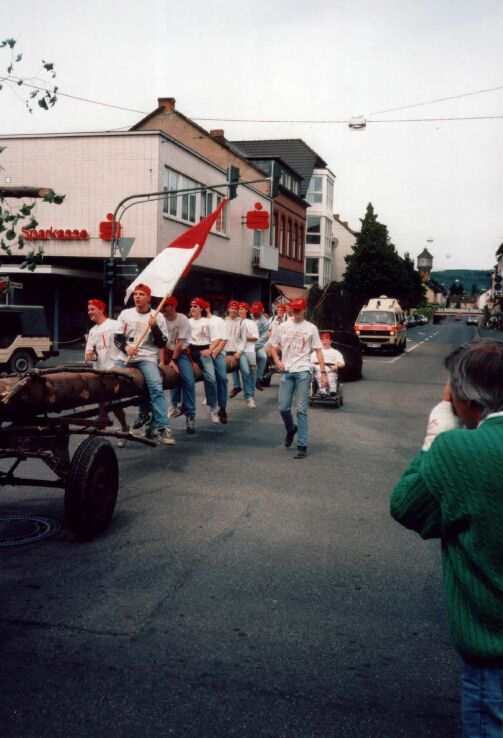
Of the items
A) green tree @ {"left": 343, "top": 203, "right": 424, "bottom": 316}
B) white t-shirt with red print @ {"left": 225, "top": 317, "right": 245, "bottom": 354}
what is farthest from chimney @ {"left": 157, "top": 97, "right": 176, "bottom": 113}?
green tree @ {"left": 343, "top": 203, "right": 424, "bottom": 316}

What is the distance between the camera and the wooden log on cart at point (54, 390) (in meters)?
5.36

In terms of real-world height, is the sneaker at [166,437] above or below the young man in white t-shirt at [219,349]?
below

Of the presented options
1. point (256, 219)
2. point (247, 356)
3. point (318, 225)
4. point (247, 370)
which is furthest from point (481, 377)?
point (318, 225)

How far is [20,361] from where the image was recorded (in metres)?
20.4

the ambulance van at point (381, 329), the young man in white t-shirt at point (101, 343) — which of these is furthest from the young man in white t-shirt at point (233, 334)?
the ambulance van at point (381, 329)

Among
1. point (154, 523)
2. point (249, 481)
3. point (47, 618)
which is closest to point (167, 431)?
point (249, 481)

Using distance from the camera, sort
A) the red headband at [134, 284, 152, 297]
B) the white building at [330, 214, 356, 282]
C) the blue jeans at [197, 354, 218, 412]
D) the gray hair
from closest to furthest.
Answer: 1. the gray hair
2. the red headband at [134, 284, 152, 297]
3. the blue jeans at [197, 354, 218, 412]
4. the white building at [330, 214, 356, 282]

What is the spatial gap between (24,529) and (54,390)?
3.55 ft

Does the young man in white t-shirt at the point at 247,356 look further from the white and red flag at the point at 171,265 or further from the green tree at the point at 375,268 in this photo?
the green tree at the point at 375,268

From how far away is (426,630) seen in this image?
416 centimetres

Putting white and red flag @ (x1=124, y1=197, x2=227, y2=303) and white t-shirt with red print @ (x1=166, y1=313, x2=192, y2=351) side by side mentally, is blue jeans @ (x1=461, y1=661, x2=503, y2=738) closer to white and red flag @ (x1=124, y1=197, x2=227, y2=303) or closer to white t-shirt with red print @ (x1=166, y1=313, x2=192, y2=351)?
white and red flag @ (x1=124, y1=197, x2=227, y2=303)

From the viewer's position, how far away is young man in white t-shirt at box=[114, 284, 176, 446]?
895cm

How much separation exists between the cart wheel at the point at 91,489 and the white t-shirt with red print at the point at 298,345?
3.92m

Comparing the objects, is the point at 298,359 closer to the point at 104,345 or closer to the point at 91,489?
the point at 104,345
